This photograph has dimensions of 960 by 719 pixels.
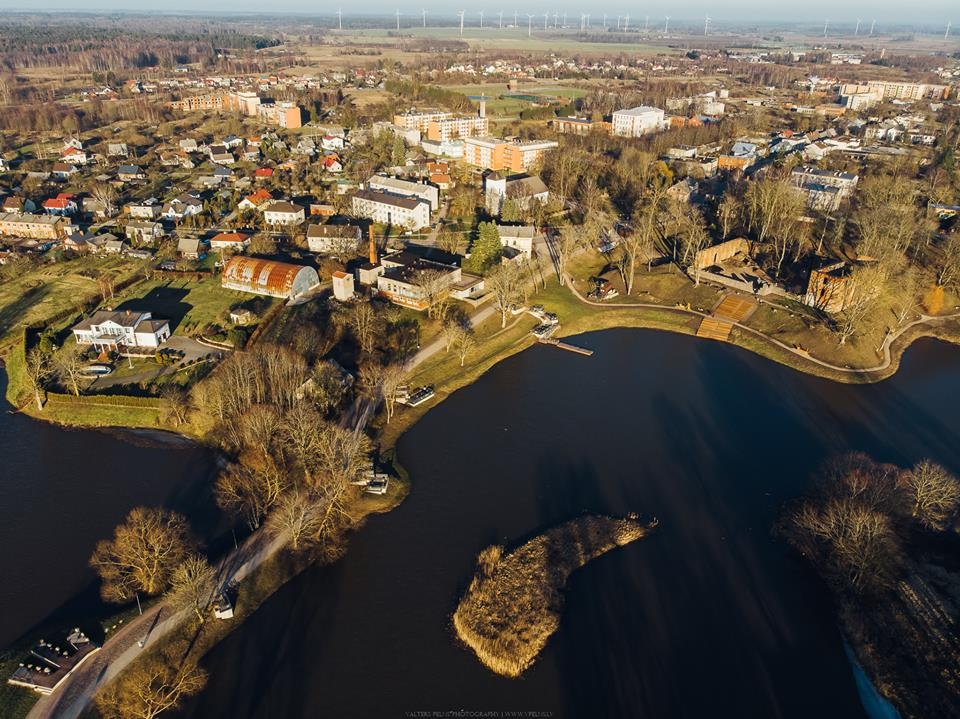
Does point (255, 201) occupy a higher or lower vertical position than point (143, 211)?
higher

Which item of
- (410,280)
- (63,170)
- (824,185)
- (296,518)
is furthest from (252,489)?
(63,170)

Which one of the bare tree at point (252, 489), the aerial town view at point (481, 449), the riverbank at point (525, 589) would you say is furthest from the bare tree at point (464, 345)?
the riverbank at point (525, 589)

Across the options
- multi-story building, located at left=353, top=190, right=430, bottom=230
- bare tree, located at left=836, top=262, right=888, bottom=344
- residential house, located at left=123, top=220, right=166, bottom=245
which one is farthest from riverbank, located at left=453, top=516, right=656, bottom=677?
residential house, located at left=123, top=220, right=166, bottom=245

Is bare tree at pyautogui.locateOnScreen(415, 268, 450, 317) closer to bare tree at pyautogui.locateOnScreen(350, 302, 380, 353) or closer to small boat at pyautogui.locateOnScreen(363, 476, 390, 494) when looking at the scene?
bare tree at pyautogui.locateOnScreen(350, 302, 380, 353)

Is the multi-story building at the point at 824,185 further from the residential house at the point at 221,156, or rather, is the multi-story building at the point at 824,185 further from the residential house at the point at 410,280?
the residential house at the point at 221,156

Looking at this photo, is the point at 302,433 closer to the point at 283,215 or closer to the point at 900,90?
the point at 283,215

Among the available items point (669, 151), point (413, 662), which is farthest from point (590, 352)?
point (669, 151)
